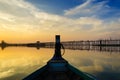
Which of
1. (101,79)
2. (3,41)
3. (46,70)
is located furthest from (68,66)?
(3,41)

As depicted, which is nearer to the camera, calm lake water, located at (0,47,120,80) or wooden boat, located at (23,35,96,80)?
wooden boat, located at (23,35,96,80)

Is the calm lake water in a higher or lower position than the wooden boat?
lower

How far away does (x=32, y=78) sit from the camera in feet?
28.7

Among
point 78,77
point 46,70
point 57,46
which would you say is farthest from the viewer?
point 57,46

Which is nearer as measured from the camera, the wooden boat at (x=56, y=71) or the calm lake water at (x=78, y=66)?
the wooden boat at (x=56, y=71)

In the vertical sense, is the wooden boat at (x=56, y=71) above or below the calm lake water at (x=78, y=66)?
above

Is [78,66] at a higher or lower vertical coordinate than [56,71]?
lower

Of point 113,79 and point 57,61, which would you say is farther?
point 113,79

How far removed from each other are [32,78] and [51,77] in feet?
3.03

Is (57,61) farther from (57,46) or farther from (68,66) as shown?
(57,46)

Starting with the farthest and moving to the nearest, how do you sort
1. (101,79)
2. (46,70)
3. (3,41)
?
(3,41), (101,79), (46,70)

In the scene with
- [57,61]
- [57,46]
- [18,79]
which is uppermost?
[57,46]

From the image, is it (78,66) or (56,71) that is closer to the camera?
(56,71)

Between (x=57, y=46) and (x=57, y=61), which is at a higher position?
(x=57, y=46)
